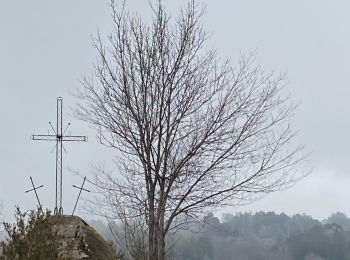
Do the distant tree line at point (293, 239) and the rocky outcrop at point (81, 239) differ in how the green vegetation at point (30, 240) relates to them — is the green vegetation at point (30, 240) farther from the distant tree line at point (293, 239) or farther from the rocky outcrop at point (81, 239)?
the distant tree line at point (293, 239)

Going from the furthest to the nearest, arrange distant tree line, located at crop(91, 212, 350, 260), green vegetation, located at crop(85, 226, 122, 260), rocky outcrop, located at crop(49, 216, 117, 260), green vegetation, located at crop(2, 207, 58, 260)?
distant tree line, located at crop(91, 212, 350, 260)
green vegetation, located at crop(85, 226, 122, 260)
rocky outcrop, located at crop(49, 216, 117, 260)
green vegetation, located at crop(2, 207, 58, 260)

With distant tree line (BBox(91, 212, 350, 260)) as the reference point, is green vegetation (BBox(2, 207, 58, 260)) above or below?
below

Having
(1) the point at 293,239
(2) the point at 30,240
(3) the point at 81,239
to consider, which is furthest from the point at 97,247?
(1) the point at 293,239

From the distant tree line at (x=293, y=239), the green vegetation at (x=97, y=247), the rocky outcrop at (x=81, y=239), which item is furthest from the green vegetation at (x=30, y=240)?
the distant tree line at (x=293, y=239)

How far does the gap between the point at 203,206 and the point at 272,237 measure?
29748 mm

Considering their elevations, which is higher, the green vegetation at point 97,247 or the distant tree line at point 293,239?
the distant tree line at point 293,239

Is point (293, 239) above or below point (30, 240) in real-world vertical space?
above

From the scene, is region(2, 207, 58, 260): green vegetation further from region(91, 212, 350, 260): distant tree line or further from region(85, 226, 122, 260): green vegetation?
region(91, 212, 350, 260): distant tree line

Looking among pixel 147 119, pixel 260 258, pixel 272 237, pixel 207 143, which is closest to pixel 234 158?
pixel 207 143

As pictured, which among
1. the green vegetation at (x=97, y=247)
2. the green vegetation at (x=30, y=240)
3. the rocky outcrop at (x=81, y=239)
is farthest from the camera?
the green vegetation at (x=97, y=247)

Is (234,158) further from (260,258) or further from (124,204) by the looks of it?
(260,258)

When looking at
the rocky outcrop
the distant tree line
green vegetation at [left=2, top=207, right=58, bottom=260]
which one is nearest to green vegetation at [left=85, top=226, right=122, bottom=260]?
the rocky outcrop

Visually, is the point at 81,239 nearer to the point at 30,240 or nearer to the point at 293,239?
the point at 30,240

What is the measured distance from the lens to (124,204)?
25.8ft
